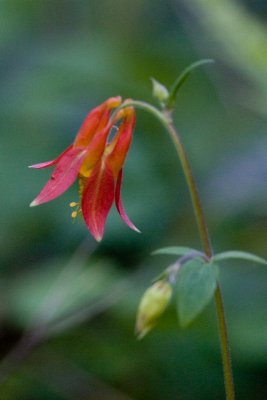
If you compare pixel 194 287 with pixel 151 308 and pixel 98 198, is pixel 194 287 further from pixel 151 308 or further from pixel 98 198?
pixel 98 198

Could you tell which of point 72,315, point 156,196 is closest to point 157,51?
point 156,196

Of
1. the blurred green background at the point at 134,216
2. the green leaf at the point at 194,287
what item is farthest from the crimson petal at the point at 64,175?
the blurred green background at the point at 134,216

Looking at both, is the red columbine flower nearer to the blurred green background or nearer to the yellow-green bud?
the yellow-green bud

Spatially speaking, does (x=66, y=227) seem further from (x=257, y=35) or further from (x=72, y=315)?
(x=257, y=35)

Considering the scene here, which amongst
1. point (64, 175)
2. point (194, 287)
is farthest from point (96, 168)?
point (194, 287)

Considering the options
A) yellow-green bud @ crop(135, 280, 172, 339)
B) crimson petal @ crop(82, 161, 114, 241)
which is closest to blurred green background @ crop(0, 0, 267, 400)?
crimson petal @ crop(82, 161, 114, 241)

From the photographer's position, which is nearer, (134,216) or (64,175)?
(64,175)
